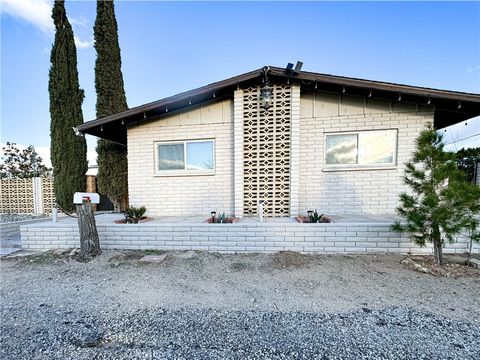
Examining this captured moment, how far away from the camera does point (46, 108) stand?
8.46m

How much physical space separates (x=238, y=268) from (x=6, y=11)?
36.5 ft

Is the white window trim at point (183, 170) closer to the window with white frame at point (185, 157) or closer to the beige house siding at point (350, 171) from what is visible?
the window with white frame at point (185, 157)

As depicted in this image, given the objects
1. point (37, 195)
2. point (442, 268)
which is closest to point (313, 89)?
point (442, 268)

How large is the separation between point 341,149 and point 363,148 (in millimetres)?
566

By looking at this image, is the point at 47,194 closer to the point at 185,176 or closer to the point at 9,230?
the point at 9,230

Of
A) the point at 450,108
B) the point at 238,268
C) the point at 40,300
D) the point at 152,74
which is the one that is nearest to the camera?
the point at 40,300

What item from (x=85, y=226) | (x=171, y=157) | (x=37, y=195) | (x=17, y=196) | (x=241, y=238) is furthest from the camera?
(x=17, y=196)

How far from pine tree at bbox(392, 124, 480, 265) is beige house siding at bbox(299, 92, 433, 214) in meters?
1.91

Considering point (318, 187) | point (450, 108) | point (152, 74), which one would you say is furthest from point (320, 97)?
point (152, 74)

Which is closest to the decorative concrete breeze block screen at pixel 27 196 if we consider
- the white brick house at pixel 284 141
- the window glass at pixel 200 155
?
the white brick house at pixel 284 141

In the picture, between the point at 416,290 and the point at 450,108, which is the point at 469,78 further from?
the point at 416,290

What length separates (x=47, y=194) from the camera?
30.2 feet

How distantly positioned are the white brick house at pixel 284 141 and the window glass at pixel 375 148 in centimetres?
3

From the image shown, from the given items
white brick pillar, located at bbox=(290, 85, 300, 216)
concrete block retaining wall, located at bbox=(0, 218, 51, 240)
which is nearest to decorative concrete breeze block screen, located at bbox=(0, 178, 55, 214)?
concrete block retaining wall, located at bbox=(0, 218, 51, 240)
